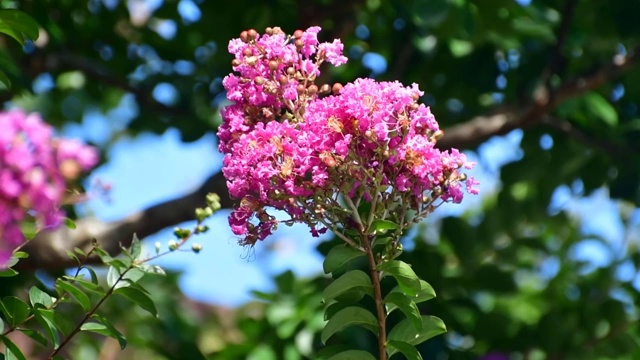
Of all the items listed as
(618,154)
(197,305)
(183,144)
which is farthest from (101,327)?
(197,305)

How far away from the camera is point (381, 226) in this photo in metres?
1.39

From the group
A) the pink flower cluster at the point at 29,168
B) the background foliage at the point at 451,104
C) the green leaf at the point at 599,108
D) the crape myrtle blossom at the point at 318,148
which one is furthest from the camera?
the green leaf at the point at 599,108

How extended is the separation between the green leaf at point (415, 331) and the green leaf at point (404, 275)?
0.31 feet

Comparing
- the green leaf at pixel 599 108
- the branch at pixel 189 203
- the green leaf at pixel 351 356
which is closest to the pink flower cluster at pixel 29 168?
the green leaf at pixel 351 356

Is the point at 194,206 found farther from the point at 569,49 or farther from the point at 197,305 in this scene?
the point at 197,305

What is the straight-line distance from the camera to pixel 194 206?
2.75 metres

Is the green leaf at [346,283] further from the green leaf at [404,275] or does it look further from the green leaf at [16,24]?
the green leaf at [16,24]

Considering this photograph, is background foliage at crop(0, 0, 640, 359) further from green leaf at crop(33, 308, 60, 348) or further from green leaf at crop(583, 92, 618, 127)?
green leaf at crop(33, 308, 60, 348)

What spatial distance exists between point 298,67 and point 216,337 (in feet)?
13.1

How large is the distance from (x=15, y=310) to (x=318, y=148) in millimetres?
535

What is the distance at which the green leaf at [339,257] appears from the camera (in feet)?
4.73

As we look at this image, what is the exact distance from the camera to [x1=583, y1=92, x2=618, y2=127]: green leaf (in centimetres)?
292

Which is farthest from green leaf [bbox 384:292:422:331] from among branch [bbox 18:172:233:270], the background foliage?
branch [bbox 18:172:233:270]

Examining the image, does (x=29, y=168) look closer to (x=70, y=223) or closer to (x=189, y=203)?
(x=70, y=223)
